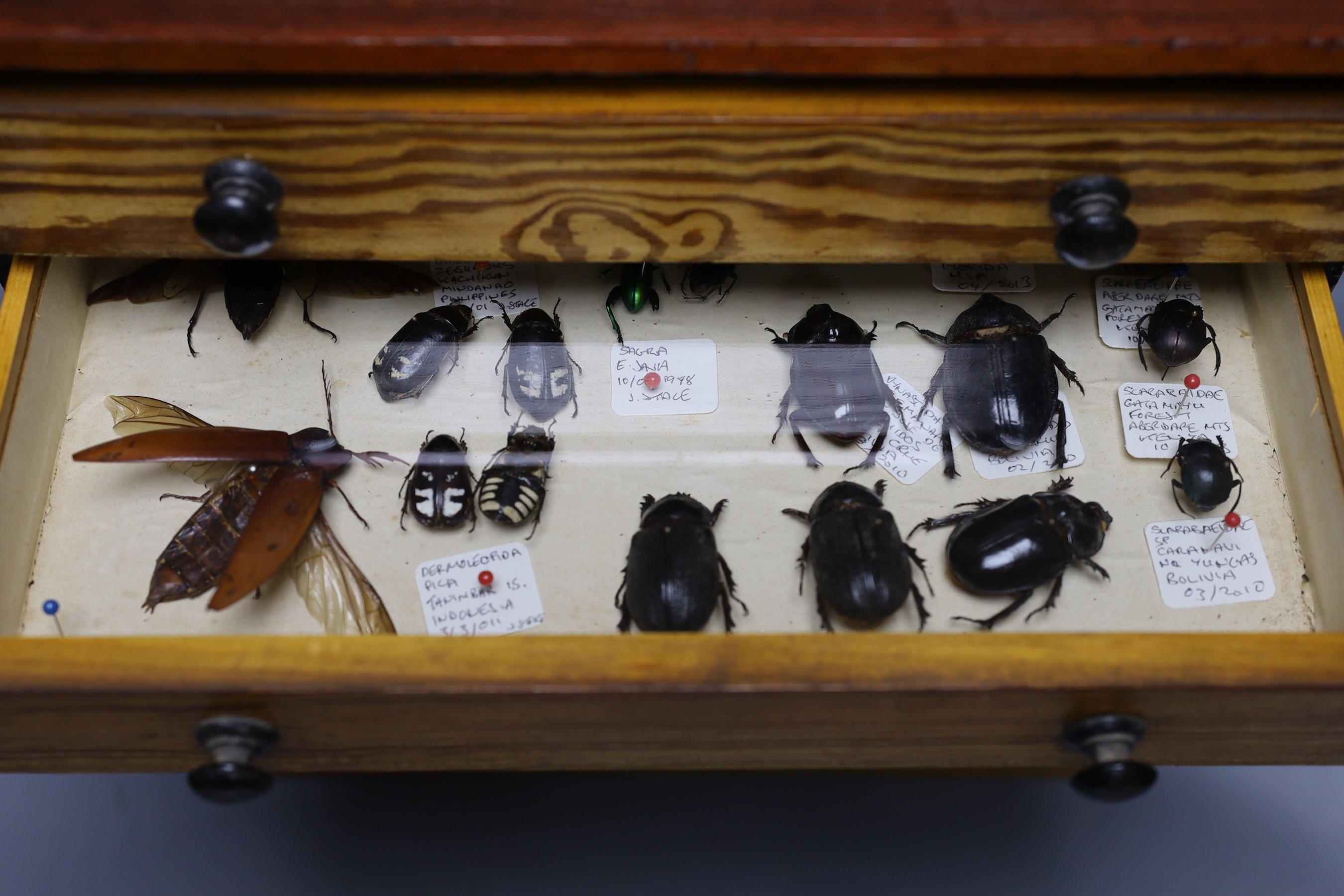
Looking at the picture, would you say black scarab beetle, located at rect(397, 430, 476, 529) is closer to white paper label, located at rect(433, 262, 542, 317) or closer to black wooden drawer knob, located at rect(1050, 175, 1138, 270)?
white paper label, located at rect(433, 262, 542, 317)

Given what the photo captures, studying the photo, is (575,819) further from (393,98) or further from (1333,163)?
(1333,163)

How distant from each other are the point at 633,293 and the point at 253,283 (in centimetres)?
51

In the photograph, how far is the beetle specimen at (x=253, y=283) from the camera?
1354 mm

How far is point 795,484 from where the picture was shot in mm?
1284

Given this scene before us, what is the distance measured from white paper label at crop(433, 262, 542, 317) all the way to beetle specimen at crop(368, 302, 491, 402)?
0.03 metres

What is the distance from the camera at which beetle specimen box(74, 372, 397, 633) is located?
117cm

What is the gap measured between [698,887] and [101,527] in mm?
967

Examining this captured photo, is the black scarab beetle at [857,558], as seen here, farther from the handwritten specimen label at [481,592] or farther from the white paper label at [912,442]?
the handwritten specimen label at [481,592]

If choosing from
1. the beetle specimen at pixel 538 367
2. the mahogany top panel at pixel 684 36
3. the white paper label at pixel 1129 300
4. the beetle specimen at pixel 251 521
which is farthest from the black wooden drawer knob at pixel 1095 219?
the beetle specimen at pixel 251 521

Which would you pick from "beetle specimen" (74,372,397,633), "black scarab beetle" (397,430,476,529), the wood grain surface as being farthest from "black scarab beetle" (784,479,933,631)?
"beetle specimen" (74,372,397,633)

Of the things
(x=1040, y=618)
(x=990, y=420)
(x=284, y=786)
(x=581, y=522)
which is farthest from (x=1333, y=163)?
(x=284, y=786)

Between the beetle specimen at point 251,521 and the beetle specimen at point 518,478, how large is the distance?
168 millimetres

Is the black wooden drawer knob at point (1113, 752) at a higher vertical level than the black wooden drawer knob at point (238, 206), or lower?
lower

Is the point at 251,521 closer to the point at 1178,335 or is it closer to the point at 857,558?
the point at 857,558
